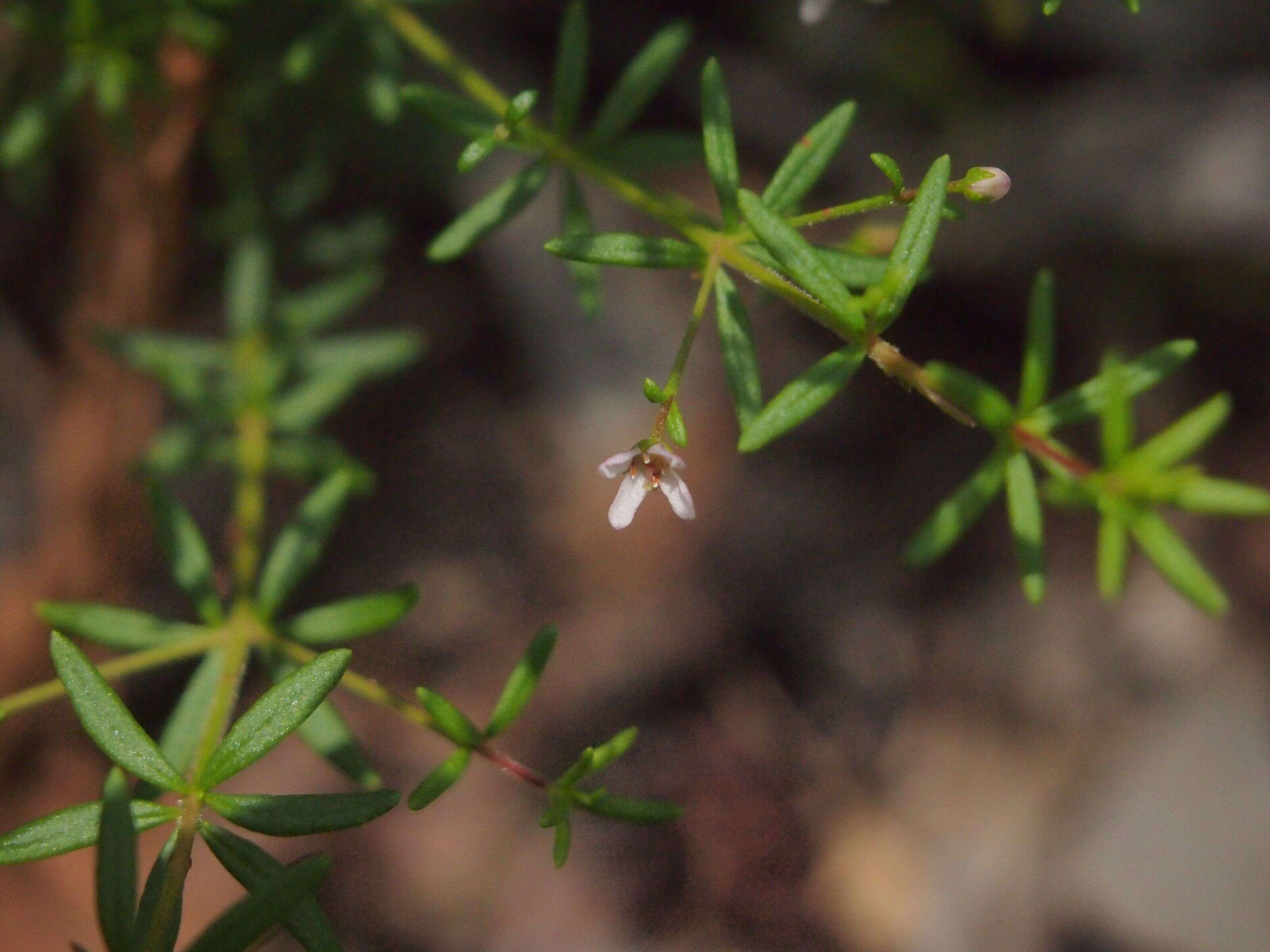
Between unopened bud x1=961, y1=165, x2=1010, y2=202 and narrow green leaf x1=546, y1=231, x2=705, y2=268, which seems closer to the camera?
unopened bud x1=961, y1=165, x2=1010, y2=202

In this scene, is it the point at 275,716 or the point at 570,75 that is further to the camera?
the point at 570,75

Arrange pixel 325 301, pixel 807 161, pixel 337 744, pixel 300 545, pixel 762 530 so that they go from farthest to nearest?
pixel 762 530 < pixel 325 301 < pixel 300 545 < pixel 337 744 < pixel 807 161

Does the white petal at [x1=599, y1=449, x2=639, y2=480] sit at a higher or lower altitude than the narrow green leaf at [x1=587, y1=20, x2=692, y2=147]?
lower

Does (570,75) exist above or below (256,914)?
above

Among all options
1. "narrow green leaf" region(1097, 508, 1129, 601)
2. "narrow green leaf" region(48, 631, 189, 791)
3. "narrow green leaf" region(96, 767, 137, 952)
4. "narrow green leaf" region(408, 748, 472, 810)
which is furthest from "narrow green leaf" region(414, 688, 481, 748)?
"narrow green leaf" region(1097, 508, 1129, 601)

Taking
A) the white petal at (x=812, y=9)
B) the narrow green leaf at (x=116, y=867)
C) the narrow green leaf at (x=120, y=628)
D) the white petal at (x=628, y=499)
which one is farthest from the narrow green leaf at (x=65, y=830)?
the white petal at (x=812, y=9)

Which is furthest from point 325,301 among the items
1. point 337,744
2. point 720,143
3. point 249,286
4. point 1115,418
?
point 1115,418

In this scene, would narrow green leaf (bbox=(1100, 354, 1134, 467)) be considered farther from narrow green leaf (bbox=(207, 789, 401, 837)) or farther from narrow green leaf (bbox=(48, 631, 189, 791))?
narrow green leaf (bbox=(48, 631, 189, 791))

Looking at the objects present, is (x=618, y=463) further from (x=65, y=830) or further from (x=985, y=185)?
(x=65, y=830)
